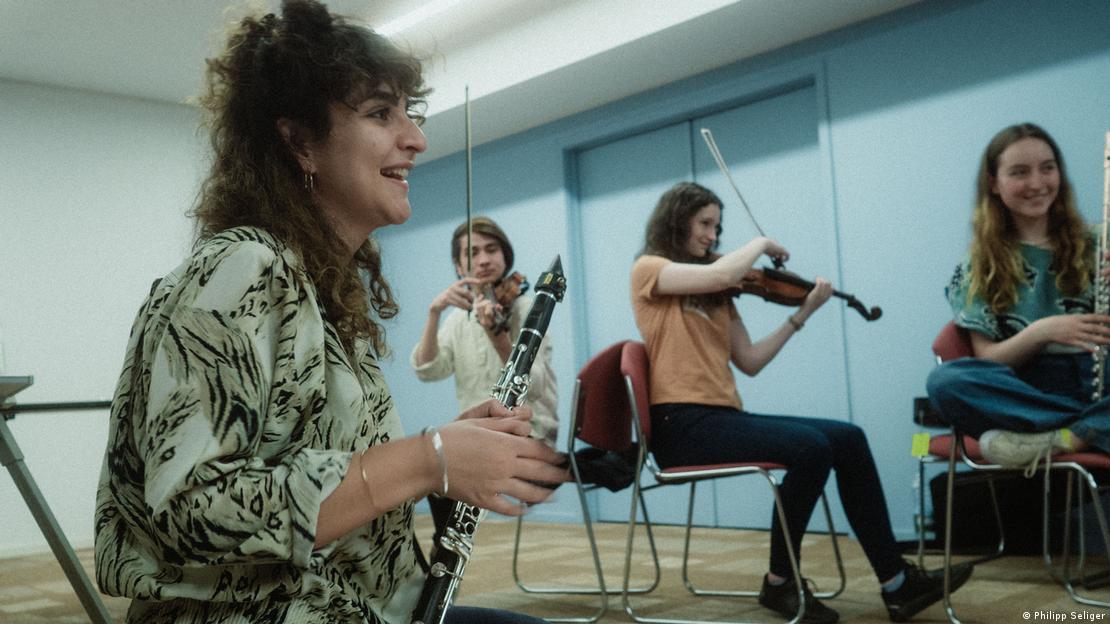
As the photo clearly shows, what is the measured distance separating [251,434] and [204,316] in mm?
104

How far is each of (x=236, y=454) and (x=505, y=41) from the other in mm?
4610

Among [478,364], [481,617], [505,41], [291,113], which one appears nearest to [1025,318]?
[478,364]

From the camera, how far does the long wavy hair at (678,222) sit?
9.83 ft

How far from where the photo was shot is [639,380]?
106 inches

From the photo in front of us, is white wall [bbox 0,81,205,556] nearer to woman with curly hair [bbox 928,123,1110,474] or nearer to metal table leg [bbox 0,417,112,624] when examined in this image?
metal table leg [bbox 0,417,112,624]

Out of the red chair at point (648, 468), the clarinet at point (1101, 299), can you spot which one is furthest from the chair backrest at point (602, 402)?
the clarinet at point (1101, 299)

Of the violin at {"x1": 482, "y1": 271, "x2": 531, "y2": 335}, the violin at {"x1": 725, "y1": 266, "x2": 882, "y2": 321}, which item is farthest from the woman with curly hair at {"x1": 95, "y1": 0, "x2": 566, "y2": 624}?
the violin at {"x1": 482, "y1": 271, "x2": 531, "y2": 335}

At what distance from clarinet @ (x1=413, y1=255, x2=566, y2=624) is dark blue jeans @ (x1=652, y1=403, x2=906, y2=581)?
156 centimetres

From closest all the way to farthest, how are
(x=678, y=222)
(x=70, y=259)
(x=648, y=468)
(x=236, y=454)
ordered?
(x=236, y=454) → (x=648, y=468) → (x=678, y=222) → (x=70, y=259)

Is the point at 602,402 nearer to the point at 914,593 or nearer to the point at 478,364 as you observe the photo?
the point at 478,364

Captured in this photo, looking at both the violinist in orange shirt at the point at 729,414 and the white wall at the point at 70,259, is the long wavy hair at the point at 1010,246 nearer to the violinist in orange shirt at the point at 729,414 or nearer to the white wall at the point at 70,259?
the violinist in orange shirt at the point at 729,414

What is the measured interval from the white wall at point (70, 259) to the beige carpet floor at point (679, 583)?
65 cm

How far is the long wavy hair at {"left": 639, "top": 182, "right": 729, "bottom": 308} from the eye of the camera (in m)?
3.00

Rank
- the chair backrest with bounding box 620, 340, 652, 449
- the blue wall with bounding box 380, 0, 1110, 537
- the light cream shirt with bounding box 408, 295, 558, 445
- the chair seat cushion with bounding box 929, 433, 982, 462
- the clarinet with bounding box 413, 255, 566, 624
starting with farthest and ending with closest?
the blue wall with bounding box 380, 0, 1110, 537 → the light cream shirt with bounding box 408, 295, 558, 445 → the chair backrest with bounding box 620, 340, 652, 449 → the chair seat cushion with bounding box 929, 433, 982, 462 → the clarinet with bounding box 413, 255, 566, 624
